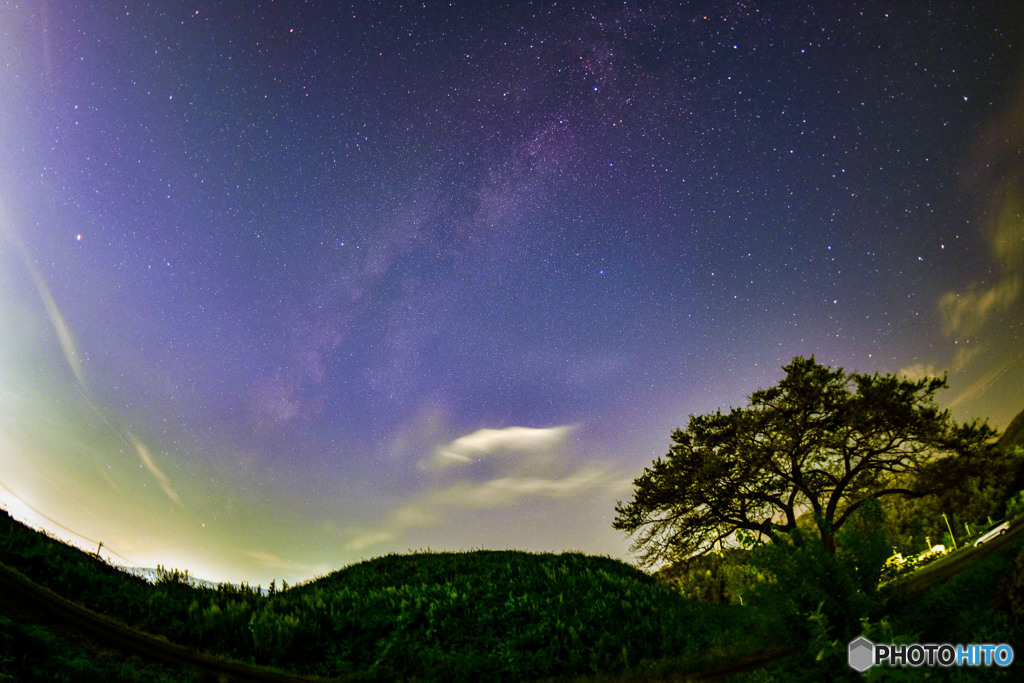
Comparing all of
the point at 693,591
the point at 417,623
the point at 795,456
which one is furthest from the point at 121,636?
the point at 795,456

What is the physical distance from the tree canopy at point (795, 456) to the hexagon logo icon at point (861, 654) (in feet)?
59.9

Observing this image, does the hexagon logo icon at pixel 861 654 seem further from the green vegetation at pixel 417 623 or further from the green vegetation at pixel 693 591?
the green vegetation at pixel 417 623

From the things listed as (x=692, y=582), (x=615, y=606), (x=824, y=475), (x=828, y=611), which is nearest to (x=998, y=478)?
(x=824, y=475)

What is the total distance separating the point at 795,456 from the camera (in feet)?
71.8

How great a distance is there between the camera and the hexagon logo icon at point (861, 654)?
4148mm

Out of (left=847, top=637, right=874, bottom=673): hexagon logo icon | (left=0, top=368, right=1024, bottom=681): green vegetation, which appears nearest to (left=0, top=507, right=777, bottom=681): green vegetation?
(left=0, top=368, right=1024, bottom=681): green vegetation

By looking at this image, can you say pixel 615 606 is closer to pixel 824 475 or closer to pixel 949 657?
pixel 949 657

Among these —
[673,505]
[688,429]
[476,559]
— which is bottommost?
[476,559]

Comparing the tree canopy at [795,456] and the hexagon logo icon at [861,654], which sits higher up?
the tree canopy at [795,456]

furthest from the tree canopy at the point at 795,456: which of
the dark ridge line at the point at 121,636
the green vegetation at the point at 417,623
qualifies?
the dark ridge line at the point at 121,636

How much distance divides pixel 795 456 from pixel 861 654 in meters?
20.3

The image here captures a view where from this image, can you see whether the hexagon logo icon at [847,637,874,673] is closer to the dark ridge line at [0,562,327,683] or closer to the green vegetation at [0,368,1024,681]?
the green vegetation at [0,368,1024,681]

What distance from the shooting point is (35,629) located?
7.36m

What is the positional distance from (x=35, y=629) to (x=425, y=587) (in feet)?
26.9
